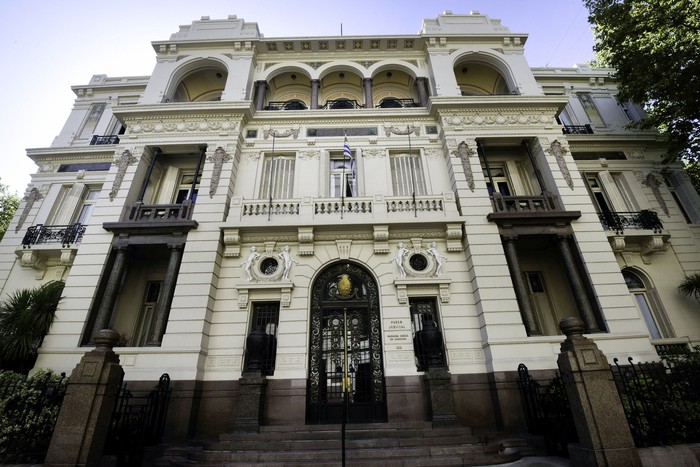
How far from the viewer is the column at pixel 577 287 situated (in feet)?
35.8

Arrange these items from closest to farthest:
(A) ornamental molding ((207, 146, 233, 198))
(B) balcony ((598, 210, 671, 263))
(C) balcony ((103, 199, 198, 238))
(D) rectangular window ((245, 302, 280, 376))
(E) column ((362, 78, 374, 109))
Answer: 1. (D) rectangular window ((245, 302, 280, 376))
2. (C) balcony ((103, 199, 198, 238))
3. (A) ornamental molding ((207, 146, 233, 198))
4. (B) balcony ((598, 210, 671, 263))
5. (E) column ((362, 78, 374, 109))

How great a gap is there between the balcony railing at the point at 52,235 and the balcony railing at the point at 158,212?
4.22m

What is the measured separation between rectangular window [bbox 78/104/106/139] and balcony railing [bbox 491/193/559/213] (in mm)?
21217

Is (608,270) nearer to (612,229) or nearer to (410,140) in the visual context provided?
(612,229)

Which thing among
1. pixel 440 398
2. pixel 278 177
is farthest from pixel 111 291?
pixel 440 398

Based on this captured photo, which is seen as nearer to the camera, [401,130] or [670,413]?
[670,413]

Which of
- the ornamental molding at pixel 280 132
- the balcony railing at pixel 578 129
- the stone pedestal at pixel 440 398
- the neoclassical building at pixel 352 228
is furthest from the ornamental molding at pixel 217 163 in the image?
the balcony railing at pixel 578 129

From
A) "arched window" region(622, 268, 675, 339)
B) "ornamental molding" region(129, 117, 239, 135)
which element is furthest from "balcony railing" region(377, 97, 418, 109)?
"arched window" region(622, 268, 675, 339)

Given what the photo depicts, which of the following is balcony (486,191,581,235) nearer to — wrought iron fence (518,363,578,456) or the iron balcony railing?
wrought iron fence (518,363,578,456)

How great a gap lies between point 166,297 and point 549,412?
11.9m

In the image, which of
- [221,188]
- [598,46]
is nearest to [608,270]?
[598,46]

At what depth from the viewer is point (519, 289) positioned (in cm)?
1131

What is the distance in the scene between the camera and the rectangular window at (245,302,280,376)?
10617mm

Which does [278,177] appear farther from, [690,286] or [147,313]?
[690,286]
